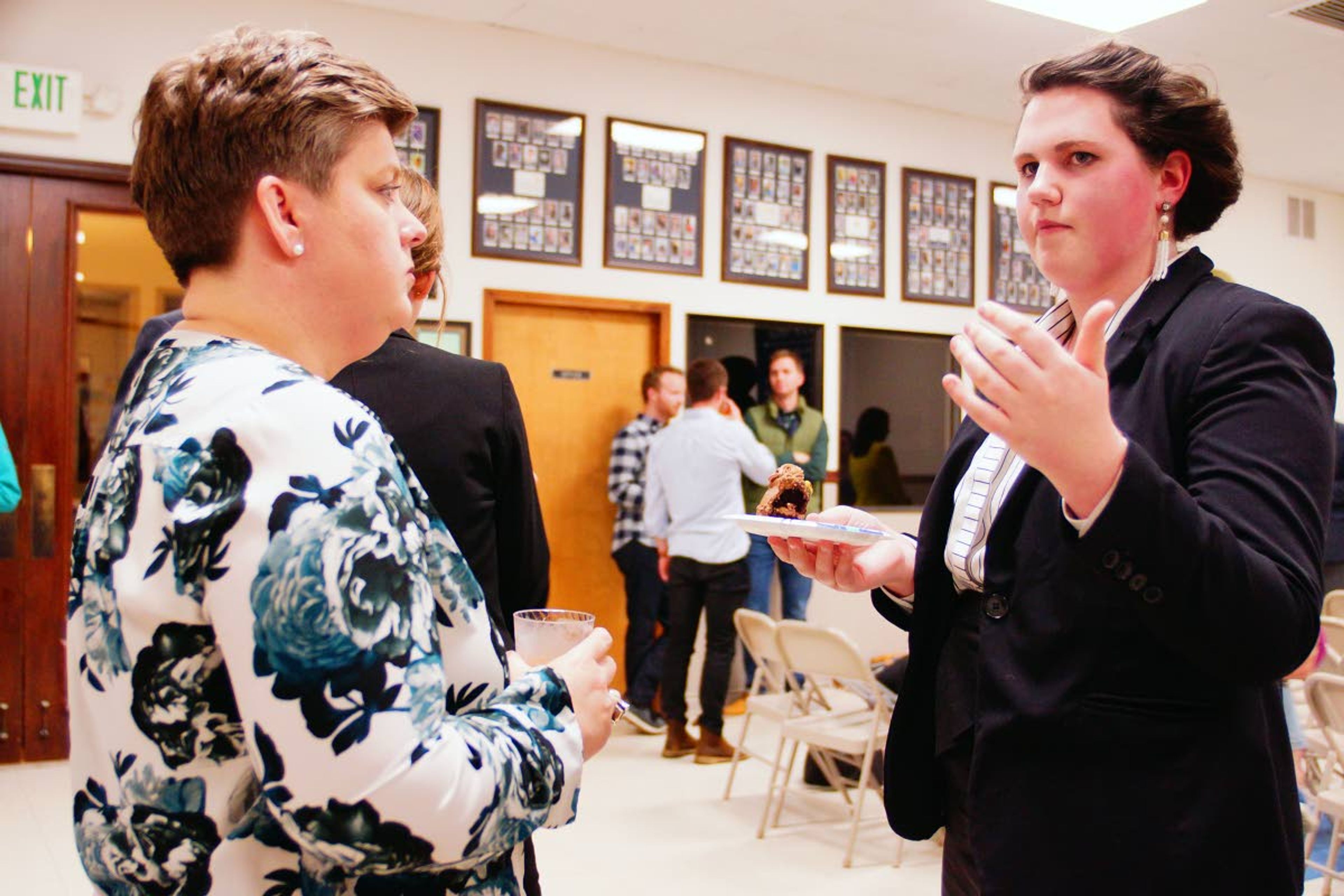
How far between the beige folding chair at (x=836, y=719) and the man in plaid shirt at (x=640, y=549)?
147 cm

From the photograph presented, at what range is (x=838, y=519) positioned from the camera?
1633 mm

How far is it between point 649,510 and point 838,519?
4.18 metres

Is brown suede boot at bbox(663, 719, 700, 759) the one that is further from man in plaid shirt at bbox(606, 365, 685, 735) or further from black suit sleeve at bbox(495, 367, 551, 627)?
black suit sleeve at bbox(495, 367, 551, 627)

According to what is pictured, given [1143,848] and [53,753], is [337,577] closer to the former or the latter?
[1143,848]

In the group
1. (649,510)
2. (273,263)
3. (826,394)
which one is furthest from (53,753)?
(273,263)

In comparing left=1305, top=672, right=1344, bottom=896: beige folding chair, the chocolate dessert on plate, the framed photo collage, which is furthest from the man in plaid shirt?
the chocolate dessert on plate

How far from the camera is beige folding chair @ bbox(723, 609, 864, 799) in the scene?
4500mm

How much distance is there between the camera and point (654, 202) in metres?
6.51

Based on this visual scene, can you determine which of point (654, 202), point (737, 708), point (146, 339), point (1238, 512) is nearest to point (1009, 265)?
point (654, 202)

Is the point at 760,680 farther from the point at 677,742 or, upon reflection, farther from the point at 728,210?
the point at 728,210

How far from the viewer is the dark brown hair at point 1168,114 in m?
1.30

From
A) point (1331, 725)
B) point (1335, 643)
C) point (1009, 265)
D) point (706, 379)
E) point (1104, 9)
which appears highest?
point (1104, 9)

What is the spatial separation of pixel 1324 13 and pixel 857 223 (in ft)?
8.86

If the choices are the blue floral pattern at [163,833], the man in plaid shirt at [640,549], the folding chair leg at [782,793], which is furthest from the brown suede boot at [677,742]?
the blue floral pattern at [163,833]
